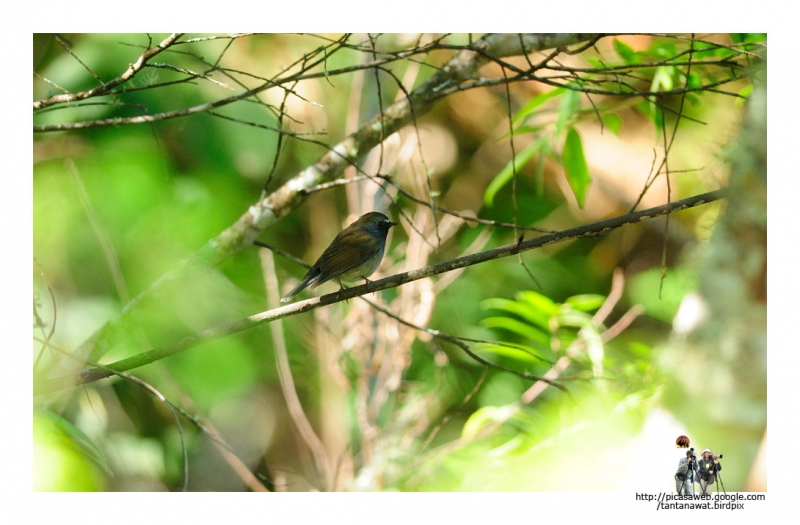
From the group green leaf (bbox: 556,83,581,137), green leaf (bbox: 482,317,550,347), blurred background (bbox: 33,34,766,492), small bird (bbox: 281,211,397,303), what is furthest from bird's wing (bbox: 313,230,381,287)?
green leaf (bbox: 556,83,581,137)

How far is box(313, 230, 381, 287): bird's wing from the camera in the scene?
103 inches

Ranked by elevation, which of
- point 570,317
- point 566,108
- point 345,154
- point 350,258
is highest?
point 566,108

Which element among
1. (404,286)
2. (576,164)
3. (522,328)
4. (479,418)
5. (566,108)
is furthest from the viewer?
(404,286)

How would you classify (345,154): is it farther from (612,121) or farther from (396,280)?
(612,121)

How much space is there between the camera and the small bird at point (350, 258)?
261 centimetres

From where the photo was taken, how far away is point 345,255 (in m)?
2.64

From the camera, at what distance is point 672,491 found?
7.80 feet

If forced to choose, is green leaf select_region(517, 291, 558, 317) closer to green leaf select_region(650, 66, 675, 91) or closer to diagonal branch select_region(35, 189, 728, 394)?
diagonal branch select_region(35, 189, 728, 394)

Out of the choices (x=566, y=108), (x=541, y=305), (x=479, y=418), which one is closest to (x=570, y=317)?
(x=541, y=305)

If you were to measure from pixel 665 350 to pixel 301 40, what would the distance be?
2.23 meters

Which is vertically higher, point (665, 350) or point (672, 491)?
point (665, 350)

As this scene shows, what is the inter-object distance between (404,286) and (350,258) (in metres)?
0.81
